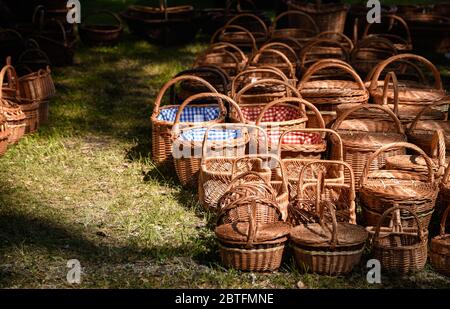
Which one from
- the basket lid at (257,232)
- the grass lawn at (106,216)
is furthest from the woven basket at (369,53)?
the basket lid at (257,232)

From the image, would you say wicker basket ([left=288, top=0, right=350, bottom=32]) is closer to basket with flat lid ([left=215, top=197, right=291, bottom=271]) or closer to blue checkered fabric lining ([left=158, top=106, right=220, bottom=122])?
blue checkered fabric lining ([left=158, top=106, right=220, bottom=122])

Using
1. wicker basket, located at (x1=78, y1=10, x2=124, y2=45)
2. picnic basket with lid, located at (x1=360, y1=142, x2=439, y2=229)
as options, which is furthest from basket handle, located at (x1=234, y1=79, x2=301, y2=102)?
wicker basket, located at (x1=78, y1=10, x2=124, y2=45)

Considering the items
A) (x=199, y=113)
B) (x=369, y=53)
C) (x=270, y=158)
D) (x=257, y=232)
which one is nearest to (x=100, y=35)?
(x=369, y=53)

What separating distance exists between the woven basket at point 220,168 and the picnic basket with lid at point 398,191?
76 centimetres

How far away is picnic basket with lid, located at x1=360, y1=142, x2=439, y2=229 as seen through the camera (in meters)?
5.75

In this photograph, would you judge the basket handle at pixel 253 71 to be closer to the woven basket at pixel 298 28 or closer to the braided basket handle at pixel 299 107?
the braided basket handle at pixel 299 107

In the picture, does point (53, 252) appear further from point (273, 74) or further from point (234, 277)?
point (273, 74)

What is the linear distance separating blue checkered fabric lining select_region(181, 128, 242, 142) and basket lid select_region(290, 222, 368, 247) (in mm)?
1814

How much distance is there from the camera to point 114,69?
1066cm

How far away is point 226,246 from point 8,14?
659cm

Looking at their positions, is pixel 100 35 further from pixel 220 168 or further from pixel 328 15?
pixel 220 168

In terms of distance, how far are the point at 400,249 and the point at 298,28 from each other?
580 cm

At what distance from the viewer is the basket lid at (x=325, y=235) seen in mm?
5297

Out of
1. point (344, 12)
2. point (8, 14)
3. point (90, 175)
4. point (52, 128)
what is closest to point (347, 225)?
point (90, 175)
